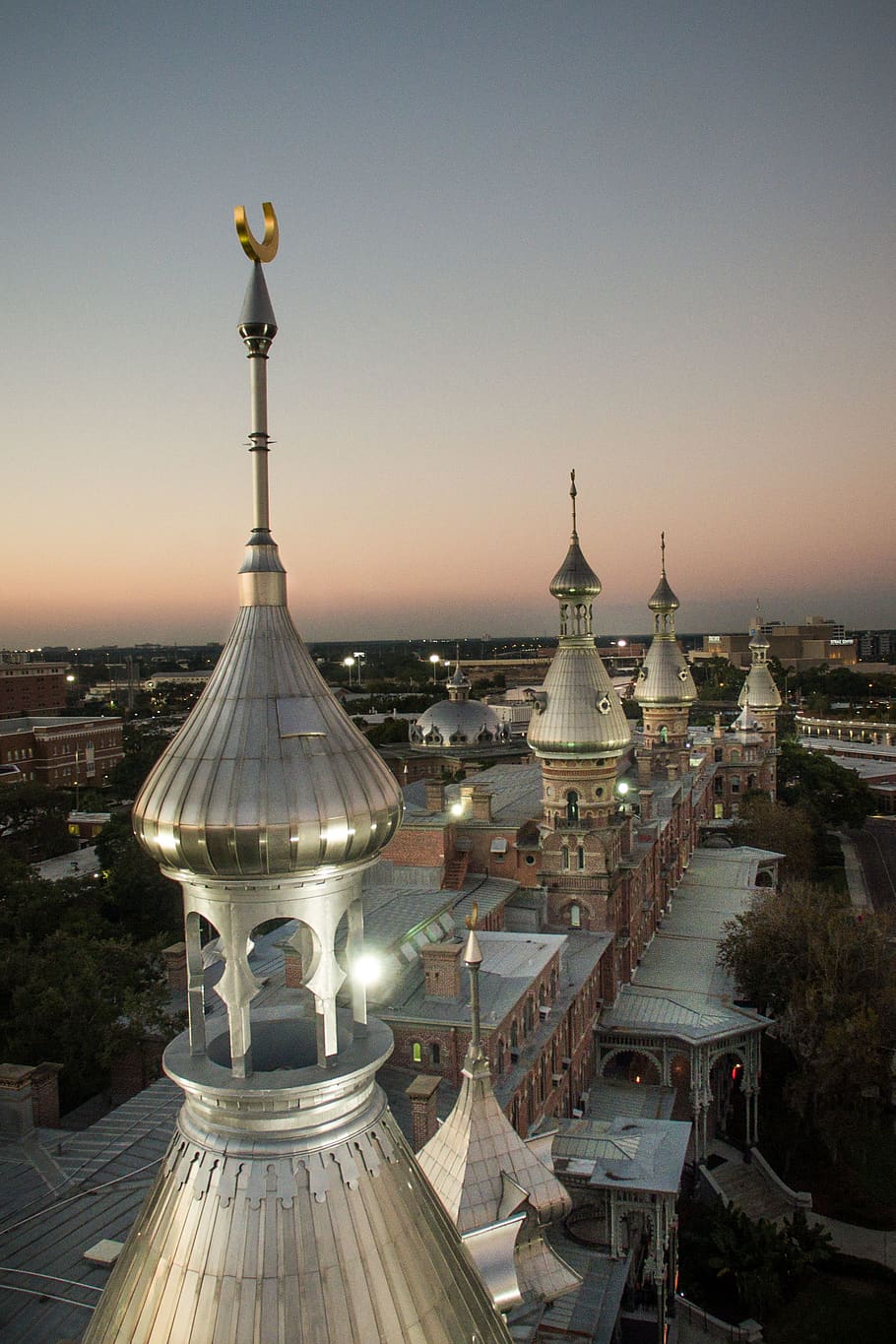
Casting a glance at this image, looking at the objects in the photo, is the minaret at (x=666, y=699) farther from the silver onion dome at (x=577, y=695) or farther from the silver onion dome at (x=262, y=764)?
the silver onion dome at (x=262, y=764)

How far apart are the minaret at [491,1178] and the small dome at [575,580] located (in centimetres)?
2337

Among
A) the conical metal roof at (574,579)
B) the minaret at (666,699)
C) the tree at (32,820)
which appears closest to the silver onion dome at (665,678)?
the minaret at (666,699)

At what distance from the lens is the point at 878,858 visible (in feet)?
208

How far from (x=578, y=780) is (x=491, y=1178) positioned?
2080 cm

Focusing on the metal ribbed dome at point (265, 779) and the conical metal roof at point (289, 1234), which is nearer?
the conical metal roof at point (289, 1234)

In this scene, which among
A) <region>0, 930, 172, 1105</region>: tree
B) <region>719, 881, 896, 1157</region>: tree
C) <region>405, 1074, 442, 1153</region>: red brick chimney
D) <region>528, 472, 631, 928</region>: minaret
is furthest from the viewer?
<region>528, 472, 631, 928</region>: minaret

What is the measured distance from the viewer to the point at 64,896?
38281mm

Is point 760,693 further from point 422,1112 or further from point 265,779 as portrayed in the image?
point 265,779

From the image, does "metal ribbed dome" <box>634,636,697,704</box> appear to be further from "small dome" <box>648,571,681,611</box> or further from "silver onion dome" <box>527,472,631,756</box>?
"silver onion dome" <box>527,472,631,756</box>

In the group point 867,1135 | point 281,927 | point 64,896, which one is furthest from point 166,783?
point 64,896

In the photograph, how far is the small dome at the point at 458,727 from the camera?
65.4 m

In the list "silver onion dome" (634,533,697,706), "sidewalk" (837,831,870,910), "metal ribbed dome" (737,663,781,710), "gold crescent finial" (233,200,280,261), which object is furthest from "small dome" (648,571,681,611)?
"gold crescent finial" (233,200,280,261)

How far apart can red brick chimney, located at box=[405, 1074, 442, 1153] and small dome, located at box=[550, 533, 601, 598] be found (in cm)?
2007

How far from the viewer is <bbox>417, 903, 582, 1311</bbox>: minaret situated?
40.3 ft
